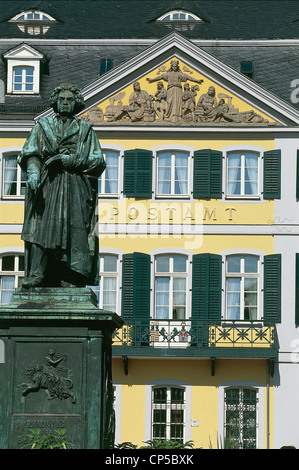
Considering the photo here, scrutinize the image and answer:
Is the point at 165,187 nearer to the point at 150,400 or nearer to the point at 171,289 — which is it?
the point at 171,289

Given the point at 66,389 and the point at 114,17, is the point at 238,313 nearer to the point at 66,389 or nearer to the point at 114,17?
the point at 114,17

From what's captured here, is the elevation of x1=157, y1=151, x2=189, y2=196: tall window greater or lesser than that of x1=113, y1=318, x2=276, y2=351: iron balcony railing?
greater

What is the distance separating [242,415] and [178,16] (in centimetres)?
1218

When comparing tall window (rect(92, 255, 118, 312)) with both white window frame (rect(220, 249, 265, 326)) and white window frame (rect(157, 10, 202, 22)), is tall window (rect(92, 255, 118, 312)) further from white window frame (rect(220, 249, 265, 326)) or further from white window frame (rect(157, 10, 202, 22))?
white window frame (rect(157, 10, 202, 22))

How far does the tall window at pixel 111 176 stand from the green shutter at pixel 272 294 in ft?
14.6

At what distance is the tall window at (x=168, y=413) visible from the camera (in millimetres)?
31203

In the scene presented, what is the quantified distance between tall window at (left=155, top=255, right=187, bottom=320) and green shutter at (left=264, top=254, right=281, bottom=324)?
2.05 metres

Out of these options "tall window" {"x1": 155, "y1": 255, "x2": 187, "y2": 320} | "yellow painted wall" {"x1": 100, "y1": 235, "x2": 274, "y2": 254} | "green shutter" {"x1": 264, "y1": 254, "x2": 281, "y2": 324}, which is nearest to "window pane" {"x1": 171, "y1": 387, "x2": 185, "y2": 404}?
"tall window" {"x1": 155, "y1": 255, "x2": 187, "y2": 320}

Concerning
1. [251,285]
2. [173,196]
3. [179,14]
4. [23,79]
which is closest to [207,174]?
[173,196]

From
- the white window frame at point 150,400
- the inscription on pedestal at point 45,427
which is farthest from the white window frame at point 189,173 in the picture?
the inscription on pedestal at point 45,427

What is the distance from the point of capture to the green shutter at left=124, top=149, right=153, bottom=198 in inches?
1273

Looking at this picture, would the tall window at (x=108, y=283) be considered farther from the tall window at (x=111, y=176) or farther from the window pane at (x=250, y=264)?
the window pane at (x=250, y=264)

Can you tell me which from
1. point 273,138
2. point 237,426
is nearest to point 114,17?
point 273,138

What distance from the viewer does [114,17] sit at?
36.8 m
